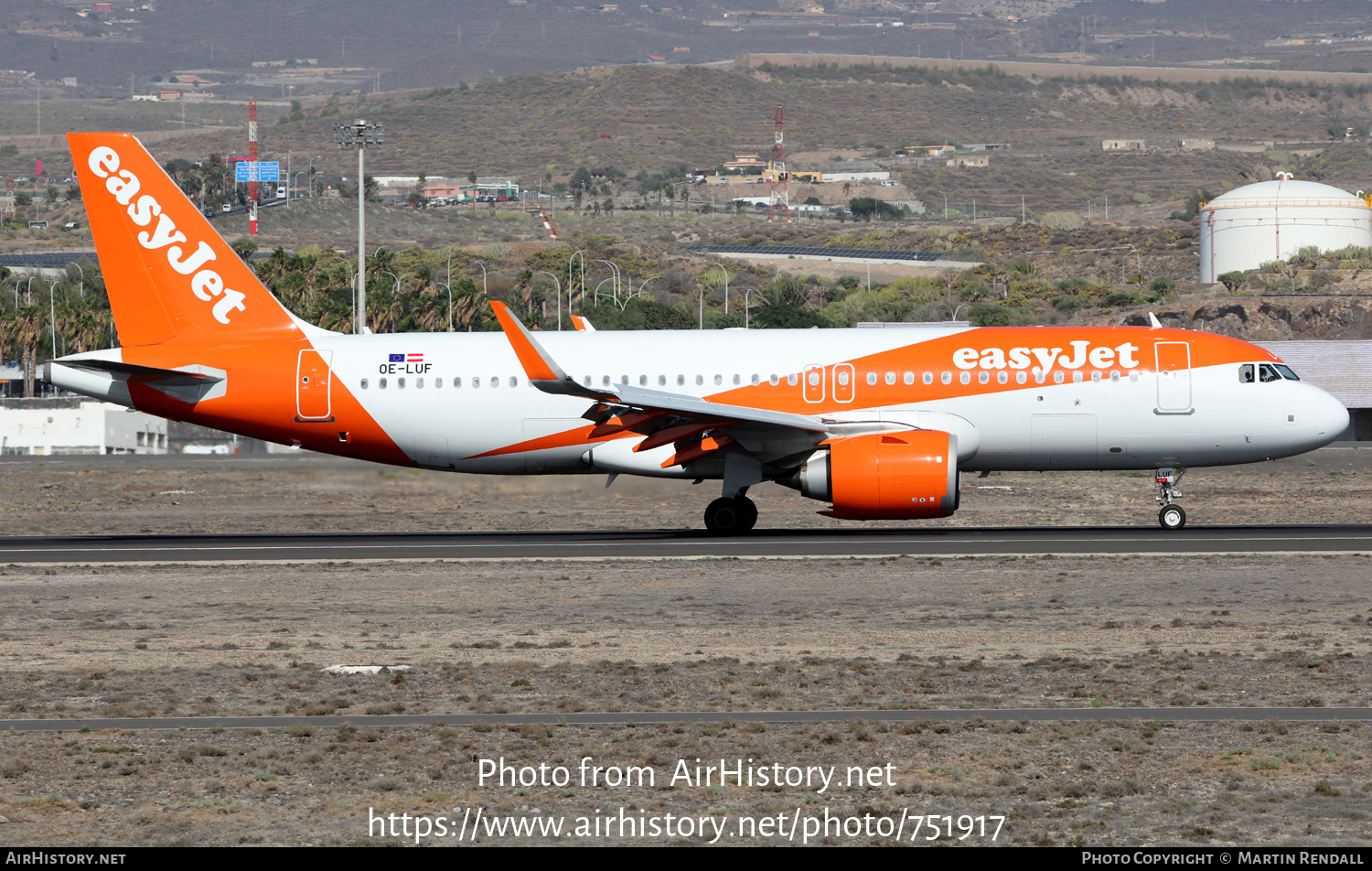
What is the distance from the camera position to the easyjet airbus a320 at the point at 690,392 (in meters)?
29.3

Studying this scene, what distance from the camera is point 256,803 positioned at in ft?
38.3

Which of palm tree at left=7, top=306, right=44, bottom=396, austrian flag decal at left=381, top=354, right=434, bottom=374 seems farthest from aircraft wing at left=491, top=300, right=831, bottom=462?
palm tree at left=7, top=306, right=44, bottom=396

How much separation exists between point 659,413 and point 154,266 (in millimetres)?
11510

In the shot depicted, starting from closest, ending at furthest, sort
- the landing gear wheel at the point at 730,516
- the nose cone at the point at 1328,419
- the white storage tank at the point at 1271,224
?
1. the nose cone at the point at 1328,419
2. the landing gear wheel at the point at 730,516
3. the white storage tank at the point at 1271,224

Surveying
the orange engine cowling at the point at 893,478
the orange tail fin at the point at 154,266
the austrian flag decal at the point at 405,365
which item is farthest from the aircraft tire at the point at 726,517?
the orange tail fin at the point at 154,266

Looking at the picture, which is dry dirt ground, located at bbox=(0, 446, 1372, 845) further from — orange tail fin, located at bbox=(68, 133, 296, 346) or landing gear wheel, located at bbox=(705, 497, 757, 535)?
orange tail fin, located at bbox=(68, 133, 296, 346)

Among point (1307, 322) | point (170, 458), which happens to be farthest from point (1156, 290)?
point (170, 458)

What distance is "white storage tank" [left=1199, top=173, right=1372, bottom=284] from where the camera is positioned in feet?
519

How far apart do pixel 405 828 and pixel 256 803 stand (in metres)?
1.42

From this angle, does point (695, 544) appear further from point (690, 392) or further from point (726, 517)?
point (690, 392)

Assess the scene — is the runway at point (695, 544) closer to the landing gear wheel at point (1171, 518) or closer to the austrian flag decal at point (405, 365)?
the landing gear wheel at point (1171, 518)

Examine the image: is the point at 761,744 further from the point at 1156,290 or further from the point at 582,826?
the point at 1156,290

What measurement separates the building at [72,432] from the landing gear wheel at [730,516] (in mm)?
46797
